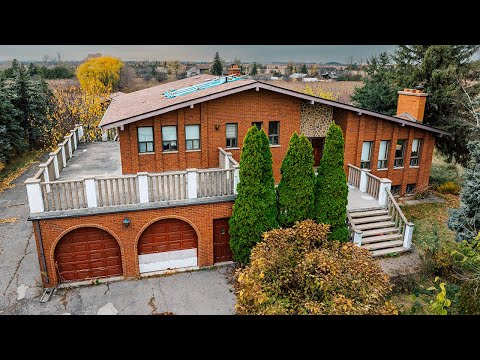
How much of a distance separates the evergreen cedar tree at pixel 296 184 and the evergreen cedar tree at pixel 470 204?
→ 5.74 metres

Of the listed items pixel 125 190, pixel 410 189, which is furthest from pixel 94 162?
pixel 410 189

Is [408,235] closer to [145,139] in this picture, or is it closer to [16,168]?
[145,139]

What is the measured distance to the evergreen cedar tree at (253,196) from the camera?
493 inches

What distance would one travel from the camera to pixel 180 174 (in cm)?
1296

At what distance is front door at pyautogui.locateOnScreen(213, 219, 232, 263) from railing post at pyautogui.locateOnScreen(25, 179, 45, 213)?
575 cm

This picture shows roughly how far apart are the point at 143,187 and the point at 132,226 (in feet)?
4.63

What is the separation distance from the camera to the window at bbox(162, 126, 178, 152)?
15648 millimetres

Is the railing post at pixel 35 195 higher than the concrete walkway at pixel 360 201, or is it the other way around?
the railing post at pixel 35 195

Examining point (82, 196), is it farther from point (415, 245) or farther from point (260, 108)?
point (415, 245)

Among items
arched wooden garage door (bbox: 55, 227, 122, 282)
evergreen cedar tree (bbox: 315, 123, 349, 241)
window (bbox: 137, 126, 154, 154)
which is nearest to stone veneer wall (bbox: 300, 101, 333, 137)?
evergreen cedar tree (bbox: 315, 123, 349, 241)

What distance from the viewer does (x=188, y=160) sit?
16219mm

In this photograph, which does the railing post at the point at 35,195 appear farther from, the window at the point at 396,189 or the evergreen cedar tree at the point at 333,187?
the window at the point at 396,189

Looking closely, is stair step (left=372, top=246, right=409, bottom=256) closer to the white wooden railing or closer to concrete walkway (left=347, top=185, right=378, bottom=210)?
concrete walkway (left=347, top=185, right=378, bottom=210)

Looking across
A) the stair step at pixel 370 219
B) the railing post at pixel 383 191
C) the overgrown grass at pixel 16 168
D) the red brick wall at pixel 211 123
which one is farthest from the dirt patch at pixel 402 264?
the overgrown grass at pixel 16 168
